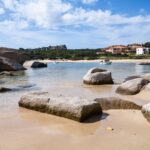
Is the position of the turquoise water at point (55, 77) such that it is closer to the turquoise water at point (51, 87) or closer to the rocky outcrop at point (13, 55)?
the turquoise water at point (51, 87)

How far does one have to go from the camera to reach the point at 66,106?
8086mm

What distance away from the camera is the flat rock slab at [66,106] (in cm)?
778

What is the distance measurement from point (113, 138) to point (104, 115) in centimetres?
198

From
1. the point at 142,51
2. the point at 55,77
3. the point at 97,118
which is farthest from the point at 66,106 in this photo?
the point at 142,51

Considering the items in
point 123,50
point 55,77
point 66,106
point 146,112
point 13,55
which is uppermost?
point 13,55

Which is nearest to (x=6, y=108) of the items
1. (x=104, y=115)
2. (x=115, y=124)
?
(x=104, y=115)

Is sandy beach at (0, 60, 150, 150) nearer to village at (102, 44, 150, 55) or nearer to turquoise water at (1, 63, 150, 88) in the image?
turquoise water at (1, 63, 150, 88)

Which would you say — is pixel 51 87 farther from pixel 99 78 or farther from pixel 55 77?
pixel 55 77

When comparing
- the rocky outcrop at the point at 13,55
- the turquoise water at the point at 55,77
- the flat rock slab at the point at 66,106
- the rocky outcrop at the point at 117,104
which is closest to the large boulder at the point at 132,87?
the rocky outcrop at the point at 117,104

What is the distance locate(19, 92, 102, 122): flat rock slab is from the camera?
7781 mm

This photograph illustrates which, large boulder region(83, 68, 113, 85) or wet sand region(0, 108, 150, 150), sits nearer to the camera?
wet sand region(0, 108, 150, 150)

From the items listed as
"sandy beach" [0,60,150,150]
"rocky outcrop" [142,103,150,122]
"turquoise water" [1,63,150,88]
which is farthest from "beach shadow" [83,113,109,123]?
"turquoise water" [1,63,150,88]

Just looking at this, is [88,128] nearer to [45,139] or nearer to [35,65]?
A: [45,139]

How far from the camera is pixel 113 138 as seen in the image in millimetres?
6371
